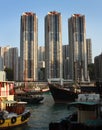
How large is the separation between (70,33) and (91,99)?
→ 463 feet

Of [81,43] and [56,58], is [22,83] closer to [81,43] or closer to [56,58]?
[56,58]

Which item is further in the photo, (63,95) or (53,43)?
(53,43)

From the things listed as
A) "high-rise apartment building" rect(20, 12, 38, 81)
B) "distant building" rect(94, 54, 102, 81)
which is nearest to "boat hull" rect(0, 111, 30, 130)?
"high-rise apartment building" rect(20, 12, 38, 81)

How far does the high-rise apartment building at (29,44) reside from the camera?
164 metres

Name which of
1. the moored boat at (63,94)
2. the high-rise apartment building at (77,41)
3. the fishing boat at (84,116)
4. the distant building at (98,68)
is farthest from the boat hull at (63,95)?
the distant building at (98,68)

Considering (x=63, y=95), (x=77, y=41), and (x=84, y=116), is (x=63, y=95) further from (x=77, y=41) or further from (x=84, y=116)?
(x=77, y=41)

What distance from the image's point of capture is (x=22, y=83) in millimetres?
166250

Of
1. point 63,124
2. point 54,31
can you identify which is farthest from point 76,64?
point 63,124

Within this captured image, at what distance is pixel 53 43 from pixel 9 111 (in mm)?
126550

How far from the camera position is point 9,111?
37.5 metres

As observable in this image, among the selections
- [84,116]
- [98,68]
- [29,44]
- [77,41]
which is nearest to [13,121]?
[84,116]

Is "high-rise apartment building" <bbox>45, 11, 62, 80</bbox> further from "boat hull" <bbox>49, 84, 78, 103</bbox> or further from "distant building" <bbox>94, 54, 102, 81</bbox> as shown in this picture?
"boat hull" <bbox>49, 84, 78, 103</bbox>

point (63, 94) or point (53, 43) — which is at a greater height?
point (53, 43)

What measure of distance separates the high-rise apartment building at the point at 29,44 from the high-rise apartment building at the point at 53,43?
6.73 metres
